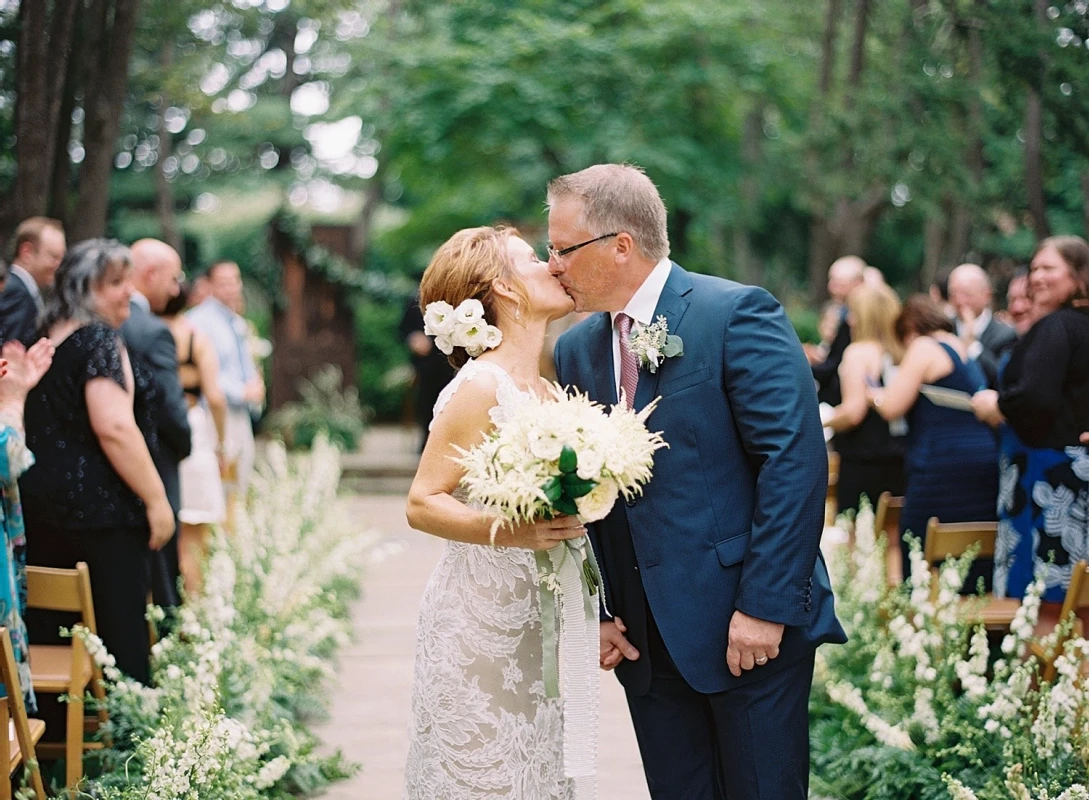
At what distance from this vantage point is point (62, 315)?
207 inches

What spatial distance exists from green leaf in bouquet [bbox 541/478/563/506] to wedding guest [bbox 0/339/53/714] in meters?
1.94

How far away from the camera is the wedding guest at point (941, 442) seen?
6762 millimetres

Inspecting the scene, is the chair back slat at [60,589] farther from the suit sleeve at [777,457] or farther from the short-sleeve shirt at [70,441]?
the suit sleeve at [777,457]

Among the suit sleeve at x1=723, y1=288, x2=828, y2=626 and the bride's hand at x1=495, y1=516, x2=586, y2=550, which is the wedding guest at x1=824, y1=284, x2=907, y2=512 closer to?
the suit sleeve at x1=723, y1=288, x2=828, y2=626

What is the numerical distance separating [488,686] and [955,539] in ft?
9.83

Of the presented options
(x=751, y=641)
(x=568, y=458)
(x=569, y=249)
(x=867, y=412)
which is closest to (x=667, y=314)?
(x=569, y=249)

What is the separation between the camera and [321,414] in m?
16.6

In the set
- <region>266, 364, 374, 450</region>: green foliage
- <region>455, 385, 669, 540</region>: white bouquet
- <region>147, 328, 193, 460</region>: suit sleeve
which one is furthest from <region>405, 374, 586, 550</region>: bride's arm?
<region>266, 364, 374, 450</region>: green foliage

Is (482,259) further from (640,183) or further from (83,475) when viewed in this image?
(83,475)

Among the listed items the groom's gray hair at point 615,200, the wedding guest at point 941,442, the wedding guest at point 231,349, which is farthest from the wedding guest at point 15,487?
the wedding guest at point 231,349

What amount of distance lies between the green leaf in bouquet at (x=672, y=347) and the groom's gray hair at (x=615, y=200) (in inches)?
10.5

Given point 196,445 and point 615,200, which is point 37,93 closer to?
point 196,445

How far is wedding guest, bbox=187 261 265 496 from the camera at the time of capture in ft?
31.7

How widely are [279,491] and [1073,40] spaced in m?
5.88
